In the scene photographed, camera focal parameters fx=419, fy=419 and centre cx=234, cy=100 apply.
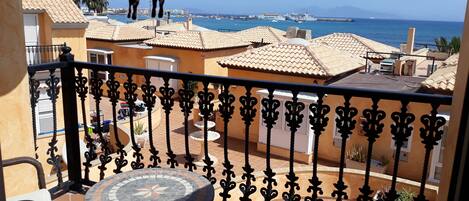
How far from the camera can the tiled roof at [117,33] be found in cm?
2595

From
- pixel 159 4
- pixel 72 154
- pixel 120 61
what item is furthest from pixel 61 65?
pixel 120 61

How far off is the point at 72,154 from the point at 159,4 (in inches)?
70.1

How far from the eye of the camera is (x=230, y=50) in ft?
81.5

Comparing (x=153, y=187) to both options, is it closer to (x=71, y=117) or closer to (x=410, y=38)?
(x=71, y=117)

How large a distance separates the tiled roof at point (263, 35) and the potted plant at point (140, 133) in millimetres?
11375

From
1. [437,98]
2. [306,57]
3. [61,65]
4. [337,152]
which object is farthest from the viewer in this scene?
[306,57]

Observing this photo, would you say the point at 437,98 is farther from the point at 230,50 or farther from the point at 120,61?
the point at 120,61

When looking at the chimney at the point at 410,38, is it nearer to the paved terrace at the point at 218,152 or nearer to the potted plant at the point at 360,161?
the potted plant at the point at 360,161

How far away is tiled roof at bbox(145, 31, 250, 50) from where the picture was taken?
76.1 ft

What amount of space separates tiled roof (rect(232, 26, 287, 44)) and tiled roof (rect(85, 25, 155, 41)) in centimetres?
650

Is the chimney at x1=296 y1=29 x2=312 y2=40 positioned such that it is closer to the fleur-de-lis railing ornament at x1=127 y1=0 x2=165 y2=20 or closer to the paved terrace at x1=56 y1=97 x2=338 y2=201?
the paved terrace at x1=56 y1=97 x2=338 y2=201

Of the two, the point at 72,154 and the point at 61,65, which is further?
the point at 72,154

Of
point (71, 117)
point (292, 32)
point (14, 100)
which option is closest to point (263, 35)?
point (292, 32)

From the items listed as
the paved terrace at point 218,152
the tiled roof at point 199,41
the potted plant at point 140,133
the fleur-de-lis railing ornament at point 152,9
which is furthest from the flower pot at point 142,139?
the fleur-de-lis railing ornament at point 152,9
